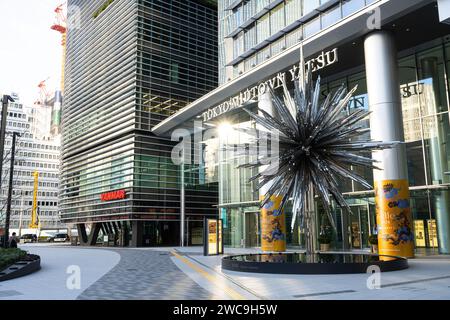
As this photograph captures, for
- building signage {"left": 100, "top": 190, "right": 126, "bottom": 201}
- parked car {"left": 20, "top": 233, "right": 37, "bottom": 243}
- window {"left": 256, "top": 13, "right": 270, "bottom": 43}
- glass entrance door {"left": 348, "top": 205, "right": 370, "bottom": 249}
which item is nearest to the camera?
glass entrance door {"left": 348, "top": 205, "right": 370, "bottom": 249}

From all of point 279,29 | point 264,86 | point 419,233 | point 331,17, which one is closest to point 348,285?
point 419,233

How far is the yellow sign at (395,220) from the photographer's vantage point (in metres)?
21.0

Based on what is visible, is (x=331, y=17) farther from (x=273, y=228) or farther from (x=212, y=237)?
(x=212, y=237)

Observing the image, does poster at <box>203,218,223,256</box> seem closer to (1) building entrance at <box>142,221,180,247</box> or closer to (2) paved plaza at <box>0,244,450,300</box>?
(2) paved plaza at <box>0,244,450,300</box>

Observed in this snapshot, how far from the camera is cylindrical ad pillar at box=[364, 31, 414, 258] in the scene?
21.0 metres

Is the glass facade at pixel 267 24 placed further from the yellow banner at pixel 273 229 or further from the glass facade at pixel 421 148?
the yellow banner at pixel 273 229

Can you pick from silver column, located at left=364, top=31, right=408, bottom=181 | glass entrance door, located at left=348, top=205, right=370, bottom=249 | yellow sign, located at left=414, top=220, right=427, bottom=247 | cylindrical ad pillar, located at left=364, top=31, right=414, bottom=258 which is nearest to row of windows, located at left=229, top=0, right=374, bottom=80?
silver column, located at left=364, top=31, right=408, bottom=181

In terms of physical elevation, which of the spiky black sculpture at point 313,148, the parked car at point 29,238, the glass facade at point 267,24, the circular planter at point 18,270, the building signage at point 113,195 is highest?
the glass facade at point 267,24

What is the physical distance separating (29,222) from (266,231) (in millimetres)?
114922

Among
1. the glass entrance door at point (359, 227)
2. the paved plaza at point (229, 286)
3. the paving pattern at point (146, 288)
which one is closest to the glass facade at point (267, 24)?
the glass entrance door at point (359, 227)

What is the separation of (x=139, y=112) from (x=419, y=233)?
32622 mm

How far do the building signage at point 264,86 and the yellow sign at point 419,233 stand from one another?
10.2 m

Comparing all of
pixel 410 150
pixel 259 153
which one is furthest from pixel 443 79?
pixel 259 153

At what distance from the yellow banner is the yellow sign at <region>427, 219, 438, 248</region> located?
9.20 meters
